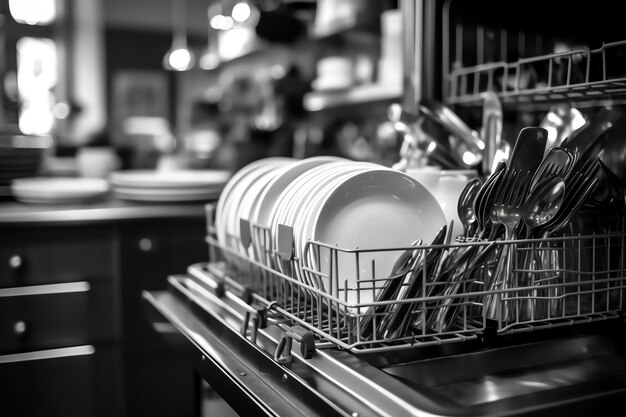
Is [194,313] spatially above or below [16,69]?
below

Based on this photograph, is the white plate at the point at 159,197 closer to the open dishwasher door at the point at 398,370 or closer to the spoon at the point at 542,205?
the open dishwasher door at the point at 398,370

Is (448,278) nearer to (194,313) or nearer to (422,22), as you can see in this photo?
(194,313)

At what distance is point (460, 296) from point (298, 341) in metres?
0.18

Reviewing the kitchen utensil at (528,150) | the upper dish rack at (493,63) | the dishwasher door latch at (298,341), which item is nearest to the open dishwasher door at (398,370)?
the dishwasher door latch at (298,341)

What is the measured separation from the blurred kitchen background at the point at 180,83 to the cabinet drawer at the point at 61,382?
2.74ft

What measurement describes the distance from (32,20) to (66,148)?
2.80ft

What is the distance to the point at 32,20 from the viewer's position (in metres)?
3.71

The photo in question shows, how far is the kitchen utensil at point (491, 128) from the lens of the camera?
916mm

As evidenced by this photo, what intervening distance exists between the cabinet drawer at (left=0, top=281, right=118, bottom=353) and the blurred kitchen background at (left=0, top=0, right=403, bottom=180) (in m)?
0.73

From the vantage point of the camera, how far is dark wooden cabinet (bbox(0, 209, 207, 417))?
1.51 metres

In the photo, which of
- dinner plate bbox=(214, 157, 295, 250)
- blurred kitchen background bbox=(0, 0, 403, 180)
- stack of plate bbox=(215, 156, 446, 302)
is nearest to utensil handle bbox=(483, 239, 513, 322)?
stack of plate bbox=(215, 156, 446, 302)

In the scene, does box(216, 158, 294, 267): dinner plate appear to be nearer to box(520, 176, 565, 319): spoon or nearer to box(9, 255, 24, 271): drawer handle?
box(520, 176, 565, 319): spoon

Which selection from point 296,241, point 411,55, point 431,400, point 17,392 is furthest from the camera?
point 17,392

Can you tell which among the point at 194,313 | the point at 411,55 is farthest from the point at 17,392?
the point at 411,55
